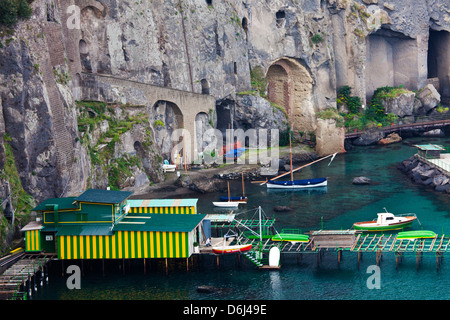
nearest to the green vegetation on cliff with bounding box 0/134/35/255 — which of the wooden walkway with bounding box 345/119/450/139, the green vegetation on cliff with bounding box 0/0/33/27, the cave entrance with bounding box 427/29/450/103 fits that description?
the green vegetation on cliff with bounding box 0/0/33/27

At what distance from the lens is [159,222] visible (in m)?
55.6

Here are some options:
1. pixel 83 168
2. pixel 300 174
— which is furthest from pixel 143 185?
pixel 300 174

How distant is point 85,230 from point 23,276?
6507 mm

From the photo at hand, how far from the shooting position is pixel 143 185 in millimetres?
80500

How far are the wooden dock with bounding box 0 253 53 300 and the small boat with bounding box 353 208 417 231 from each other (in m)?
29.5

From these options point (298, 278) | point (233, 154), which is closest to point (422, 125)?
point (233, 154)

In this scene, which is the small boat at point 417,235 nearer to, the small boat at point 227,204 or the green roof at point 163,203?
the green roof at point 163,203

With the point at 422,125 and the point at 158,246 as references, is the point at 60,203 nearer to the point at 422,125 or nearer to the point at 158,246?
the point at 158,246

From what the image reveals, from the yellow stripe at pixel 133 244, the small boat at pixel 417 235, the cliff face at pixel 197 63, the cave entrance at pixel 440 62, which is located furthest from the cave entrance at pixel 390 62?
the yellow stripe at pixel 133 244

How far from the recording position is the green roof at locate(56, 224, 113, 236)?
178 feet

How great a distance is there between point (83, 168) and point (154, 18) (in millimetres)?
31290

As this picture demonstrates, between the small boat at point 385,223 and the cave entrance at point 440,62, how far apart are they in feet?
246

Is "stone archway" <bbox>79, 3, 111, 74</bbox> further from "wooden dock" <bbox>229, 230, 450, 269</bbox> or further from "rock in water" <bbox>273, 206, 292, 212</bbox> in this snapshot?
"wooden dock" <bbox>229, 230, 450, 269</bbox>

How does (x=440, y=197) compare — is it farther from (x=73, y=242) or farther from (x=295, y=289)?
(x=73, y=242)
